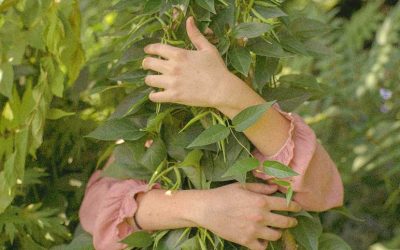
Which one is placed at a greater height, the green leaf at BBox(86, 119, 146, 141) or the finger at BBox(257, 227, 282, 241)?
the green leaf at BBox(86, 119, 146, 141)

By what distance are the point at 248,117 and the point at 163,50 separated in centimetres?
18

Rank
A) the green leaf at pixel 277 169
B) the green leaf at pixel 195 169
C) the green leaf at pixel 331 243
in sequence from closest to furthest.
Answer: the green leaf at pixel 277 169
the green leaf at pixel 195 169
the green leaf at pixel 331 243

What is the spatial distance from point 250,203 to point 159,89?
0.78 ft

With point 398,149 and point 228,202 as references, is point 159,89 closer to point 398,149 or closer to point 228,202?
point 228,202

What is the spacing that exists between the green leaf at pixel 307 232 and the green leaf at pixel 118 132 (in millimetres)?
309

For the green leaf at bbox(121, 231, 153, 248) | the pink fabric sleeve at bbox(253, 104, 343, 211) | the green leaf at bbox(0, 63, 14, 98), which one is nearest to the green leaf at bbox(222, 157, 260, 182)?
the pink fabric sleeve at bbox(253, 104, 343, 211)

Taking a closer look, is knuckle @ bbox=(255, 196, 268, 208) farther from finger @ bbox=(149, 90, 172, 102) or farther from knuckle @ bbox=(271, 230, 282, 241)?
finger @ bbox=(149, 90, 172, 102)

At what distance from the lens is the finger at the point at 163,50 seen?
3.69ft

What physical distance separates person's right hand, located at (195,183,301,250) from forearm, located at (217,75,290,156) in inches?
3.1

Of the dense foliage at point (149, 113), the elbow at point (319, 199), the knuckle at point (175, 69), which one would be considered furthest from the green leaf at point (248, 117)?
the elbow at point (319, 199)

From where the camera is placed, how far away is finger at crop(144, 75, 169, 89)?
1.13 meters

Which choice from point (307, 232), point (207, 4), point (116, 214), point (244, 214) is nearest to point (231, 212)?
point (244, 214)

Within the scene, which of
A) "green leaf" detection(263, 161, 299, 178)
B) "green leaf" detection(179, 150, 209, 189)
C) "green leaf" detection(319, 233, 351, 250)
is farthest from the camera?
"green leaf" detection(319, 233, 351, 250)

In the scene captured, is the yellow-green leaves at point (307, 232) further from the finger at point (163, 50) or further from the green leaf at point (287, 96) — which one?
the finger at point (163, 50)
